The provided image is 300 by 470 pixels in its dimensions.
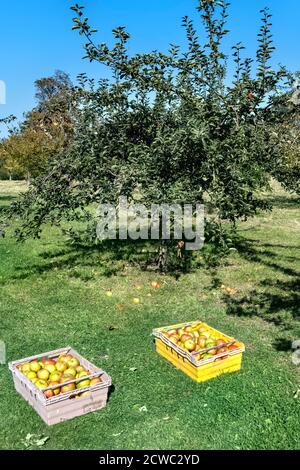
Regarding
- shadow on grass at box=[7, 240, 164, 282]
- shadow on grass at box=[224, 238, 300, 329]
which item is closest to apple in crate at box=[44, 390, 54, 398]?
shadow on grass at box=[224, 238, 300, 329]

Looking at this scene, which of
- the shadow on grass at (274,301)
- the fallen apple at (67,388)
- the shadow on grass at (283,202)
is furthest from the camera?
the shadow on grass at (283,202)

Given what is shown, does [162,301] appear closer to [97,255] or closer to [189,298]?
[189,298]

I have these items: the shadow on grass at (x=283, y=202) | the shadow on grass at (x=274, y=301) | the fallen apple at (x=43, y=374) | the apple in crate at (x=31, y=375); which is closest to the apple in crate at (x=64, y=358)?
the fallen apple at (x=43, y=374)

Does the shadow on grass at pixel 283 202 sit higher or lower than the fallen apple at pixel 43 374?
higher

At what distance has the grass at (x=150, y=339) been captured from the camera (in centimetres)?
447

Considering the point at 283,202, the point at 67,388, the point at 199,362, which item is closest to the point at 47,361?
the point at 67,388

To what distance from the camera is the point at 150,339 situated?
6699 millimetres

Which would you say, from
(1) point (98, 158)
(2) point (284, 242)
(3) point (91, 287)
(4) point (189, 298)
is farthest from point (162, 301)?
(2) point (284, 242)

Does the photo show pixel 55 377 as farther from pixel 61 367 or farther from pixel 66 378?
pixel 61 367

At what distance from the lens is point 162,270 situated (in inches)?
399

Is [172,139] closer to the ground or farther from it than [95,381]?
farther from it

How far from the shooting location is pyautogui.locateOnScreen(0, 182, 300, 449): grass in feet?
14.7

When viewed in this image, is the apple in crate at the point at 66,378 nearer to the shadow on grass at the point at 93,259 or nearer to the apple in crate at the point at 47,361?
the apple in crate at the point at 47,361

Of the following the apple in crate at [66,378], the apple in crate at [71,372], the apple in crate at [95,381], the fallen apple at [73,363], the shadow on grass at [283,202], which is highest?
the shadow on grass at [283,202]
